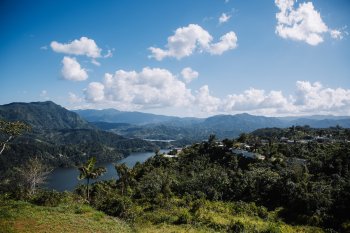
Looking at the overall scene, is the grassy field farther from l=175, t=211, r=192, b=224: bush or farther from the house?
the house

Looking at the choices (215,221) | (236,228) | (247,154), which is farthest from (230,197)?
(247,154)

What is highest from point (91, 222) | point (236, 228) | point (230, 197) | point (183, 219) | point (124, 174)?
point (91, 222)

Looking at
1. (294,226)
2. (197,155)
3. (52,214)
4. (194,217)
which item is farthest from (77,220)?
(197,155)

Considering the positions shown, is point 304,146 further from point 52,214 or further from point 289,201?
point 52,214

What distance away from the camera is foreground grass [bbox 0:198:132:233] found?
23.4 metres

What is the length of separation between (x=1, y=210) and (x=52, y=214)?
4.24 meters

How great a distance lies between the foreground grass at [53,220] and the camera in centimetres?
2344

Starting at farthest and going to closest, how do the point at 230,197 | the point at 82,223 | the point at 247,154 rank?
the point at 247,154, the point at 230,197, the point at 82,223

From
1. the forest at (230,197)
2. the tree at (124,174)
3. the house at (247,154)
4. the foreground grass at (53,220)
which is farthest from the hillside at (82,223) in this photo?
the house at (247,154)

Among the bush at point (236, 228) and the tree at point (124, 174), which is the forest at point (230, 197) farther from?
the tree at point (124, 174)

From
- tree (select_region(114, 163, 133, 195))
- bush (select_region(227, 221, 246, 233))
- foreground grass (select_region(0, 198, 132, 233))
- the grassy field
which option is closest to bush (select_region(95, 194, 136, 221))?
the grassy field

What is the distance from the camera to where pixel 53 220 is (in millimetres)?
25578

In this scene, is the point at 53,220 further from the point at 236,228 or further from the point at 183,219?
the point at 236,228

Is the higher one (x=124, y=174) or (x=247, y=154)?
(x=247, y=154)
